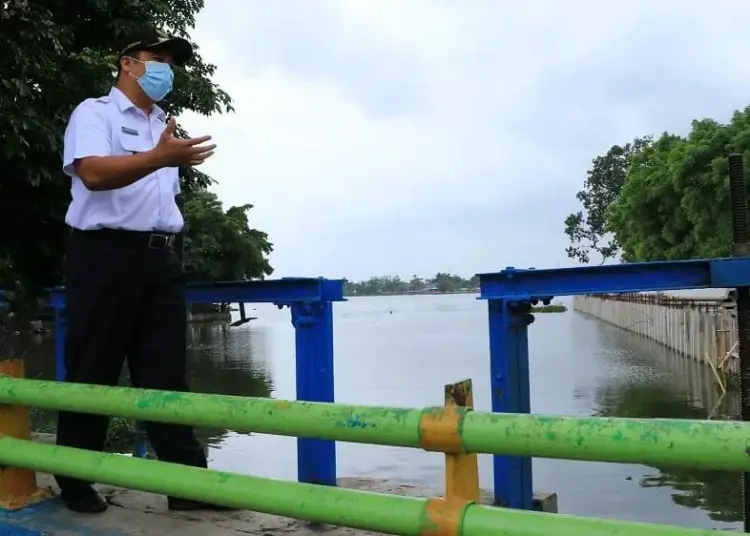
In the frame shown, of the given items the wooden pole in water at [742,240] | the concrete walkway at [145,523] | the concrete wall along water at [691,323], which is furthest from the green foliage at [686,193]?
the concrete walkway at [145,523]

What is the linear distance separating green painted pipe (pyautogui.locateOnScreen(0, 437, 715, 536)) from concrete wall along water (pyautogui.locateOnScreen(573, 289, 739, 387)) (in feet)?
26.9

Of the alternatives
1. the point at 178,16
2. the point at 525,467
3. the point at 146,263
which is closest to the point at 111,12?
the point at 178,16

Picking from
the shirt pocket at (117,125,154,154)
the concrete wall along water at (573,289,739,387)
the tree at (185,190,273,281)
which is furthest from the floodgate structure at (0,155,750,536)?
the tree at (185,190,273,281)

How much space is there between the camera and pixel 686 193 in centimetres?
2188

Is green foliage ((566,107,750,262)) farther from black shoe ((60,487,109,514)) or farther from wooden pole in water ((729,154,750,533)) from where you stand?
black shoe ((60,487,109,514))

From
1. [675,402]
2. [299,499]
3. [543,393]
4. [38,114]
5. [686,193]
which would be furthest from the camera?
[686,193]

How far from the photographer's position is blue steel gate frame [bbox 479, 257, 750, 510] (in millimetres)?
3303

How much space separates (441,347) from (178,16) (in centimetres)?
2602

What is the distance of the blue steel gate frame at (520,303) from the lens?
3.30 m

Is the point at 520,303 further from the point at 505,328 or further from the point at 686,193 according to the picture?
the point at 686,193

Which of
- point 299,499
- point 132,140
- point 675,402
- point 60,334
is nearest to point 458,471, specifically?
point 299,499

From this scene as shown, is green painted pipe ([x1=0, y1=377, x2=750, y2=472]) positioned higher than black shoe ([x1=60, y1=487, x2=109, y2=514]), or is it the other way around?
green painted pipe ([x1=0, y1=377, x2=750, y2=472])

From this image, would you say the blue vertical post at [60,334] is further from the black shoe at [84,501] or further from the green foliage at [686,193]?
the green foliage at [686,193]

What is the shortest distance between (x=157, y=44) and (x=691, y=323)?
2292 cm
